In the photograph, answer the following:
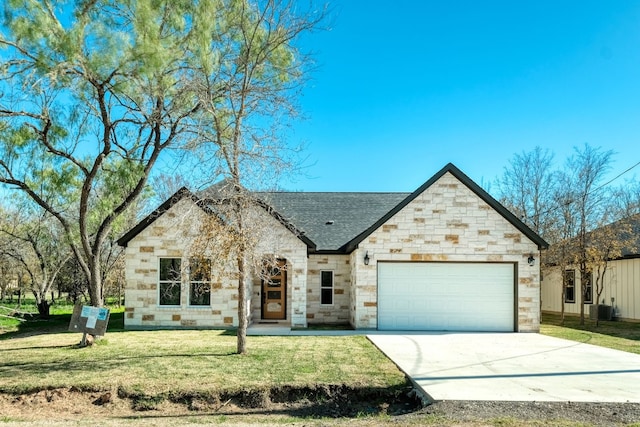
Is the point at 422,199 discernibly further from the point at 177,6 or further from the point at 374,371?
the point at 177,6

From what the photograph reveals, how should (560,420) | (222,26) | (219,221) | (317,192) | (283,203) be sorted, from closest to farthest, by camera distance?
(560,420), (219,221), (222,26), (283,203), (317,192)

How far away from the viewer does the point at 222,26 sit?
39.0 ft

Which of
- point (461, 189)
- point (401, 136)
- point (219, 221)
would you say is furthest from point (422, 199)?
point (219, 221)

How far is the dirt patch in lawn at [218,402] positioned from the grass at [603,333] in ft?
24.4

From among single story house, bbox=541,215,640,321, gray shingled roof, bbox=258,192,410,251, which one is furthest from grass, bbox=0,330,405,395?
single story house, bbox=541,215,640,321

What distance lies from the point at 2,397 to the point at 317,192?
15.5 meters

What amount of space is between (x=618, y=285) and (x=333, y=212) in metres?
12.2

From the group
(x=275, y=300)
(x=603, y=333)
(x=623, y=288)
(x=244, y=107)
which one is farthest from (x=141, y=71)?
(x=623, y=288)

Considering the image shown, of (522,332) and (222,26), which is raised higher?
(222,26)

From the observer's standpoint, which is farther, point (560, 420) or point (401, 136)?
point (401, 136)

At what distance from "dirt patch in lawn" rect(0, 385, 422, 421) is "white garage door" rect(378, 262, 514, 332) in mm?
8117

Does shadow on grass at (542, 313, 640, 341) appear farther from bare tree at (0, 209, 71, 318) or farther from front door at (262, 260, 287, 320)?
bare tree at (0, 209, 71, 318)

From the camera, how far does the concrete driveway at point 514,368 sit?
7.58 metres

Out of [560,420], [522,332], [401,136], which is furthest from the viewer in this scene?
[401,136]
